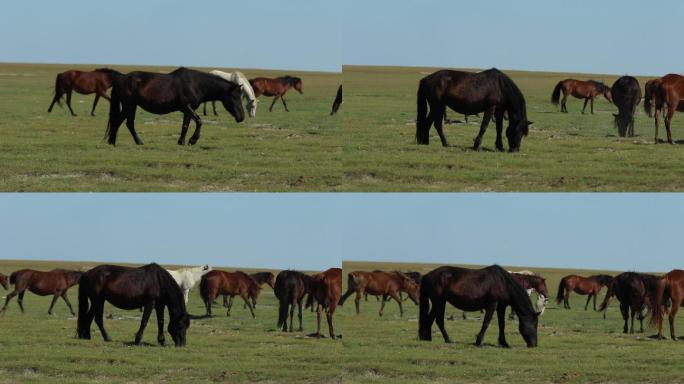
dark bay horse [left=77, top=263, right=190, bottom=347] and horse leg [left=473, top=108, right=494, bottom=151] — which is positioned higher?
horse leg [left=473, top=108, right=494, bottom=151]

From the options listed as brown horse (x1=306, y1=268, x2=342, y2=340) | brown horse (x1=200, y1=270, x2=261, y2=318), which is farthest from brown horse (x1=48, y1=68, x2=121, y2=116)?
brown horse (x1=306, y1=268, x2=342, y2=340)

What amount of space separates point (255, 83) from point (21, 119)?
8497mm

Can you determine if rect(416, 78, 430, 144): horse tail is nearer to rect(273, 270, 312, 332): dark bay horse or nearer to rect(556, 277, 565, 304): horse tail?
rect(273, 270, 312, 332): dark bay horse

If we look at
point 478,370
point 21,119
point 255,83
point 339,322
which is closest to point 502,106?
point 339,322

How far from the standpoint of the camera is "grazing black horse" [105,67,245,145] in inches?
766

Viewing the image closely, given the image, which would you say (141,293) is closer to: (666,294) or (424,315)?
(424,315)

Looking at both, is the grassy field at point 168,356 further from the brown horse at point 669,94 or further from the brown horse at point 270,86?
the brown horse at point 270,86

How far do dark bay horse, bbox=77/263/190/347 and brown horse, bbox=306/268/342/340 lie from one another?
2.35 m

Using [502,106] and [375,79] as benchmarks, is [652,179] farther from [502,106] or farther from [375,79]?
[375,79]

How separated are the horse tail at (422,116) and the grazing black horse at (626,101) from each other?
6.16 metres

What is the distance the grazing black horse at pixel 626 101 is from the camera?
25.1 m

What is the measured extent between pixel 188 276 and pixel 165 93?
268 inches

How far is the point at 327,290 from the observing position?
767 inches

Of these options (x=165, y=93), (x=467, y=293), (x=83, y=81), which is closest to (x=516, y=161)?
(x=467, y=293)
